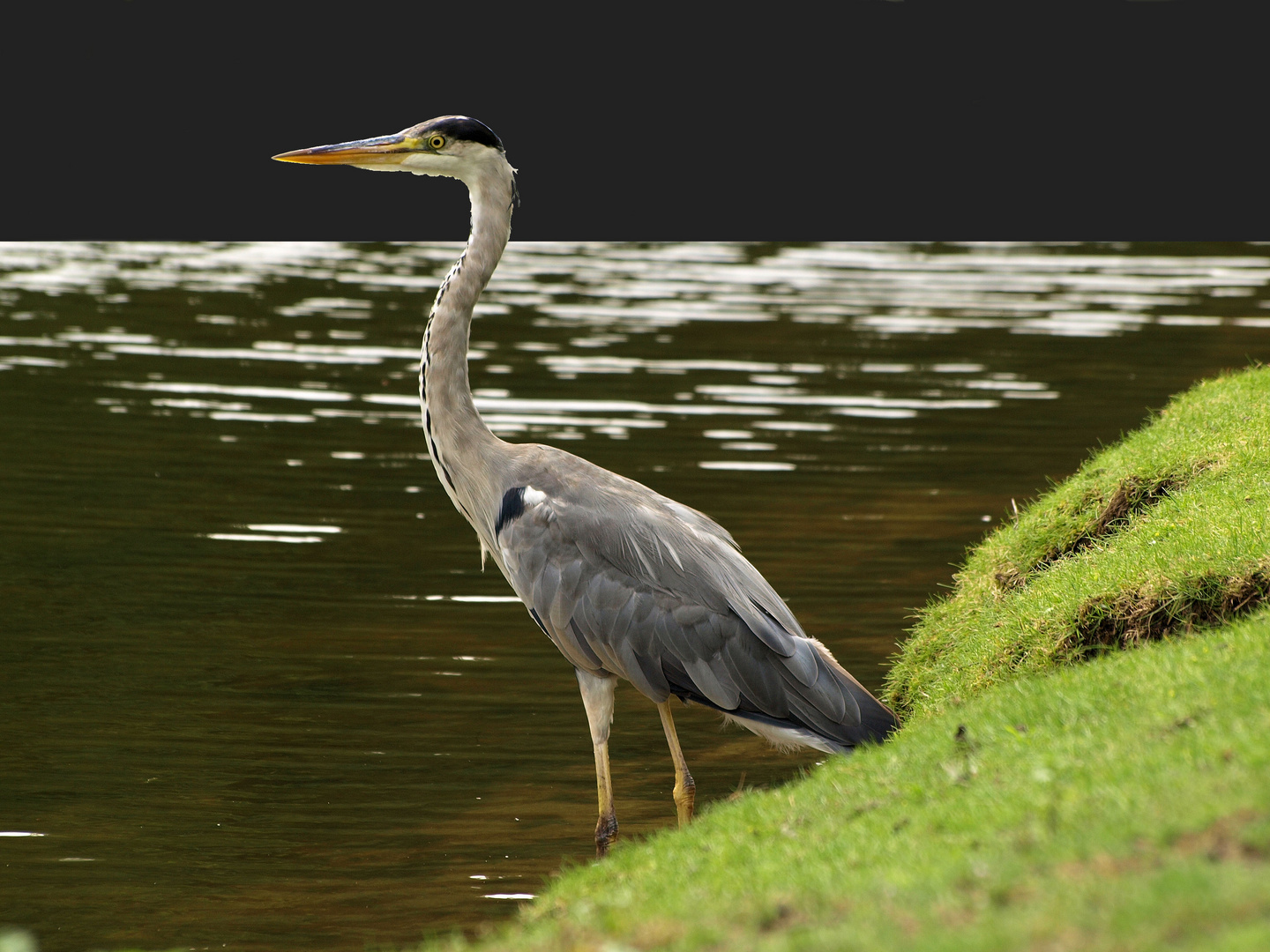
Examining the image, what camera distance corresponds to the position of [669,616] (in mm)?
8000

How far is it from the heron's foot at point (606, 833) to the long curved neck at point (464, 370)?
1743 mm

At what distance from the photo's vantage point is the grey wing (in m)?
7.92

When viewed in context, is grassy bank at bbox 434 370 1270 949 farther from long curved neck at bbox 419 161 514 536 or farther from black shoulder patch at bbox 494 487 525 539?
long curved neck at bbox 419 161 514 536

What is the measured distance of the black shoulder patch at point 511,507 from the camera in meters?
8.35

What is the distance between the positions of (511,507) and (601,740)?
1292 mm

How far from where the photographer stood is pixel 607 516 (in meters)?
8.18

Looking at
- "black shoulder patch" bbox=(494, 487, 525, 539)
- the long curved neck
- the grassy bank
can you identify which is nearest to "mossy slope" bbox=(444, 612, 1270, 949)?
the grassy bank

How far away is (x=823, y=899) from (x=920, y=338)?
1044 inches

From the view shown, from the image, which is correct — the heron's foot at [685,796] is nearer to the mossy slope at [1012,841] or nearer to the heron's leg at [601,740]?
the heron's leg at [601,740]
